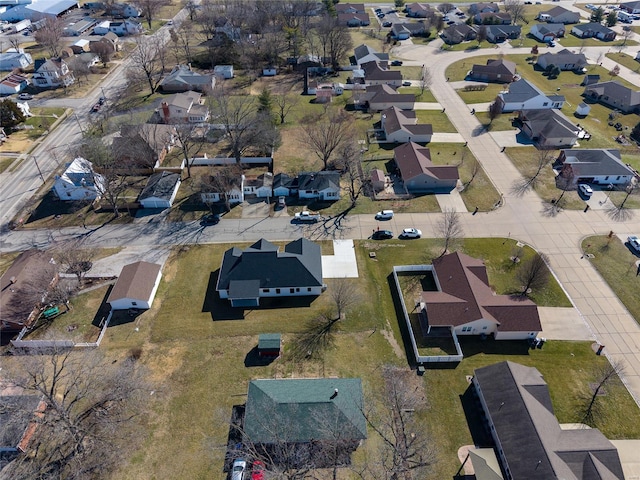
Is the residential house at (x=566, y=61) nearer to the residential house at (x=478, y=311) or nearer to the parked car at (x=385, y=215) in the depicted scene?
the parked car at (x=385, y=215)

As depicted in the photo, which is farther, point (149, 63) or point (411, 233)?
point (149, 63)

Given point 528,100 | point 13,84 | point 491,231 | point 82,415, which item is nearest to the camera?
point 82,415

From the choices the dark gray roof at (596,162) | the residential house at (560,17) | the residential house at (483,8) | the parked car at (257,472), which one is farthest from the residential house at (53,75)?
the residential house at (560,17)

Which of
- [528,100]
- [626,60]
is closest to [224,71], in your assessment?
[528,100]

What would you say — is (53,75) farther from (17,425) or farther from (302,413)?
(302,413)

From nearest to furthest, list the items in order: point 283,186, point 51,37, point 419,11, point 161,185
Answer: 1. point 161,185
2. point 283,186
3. point 51,37
4. point 419,11
